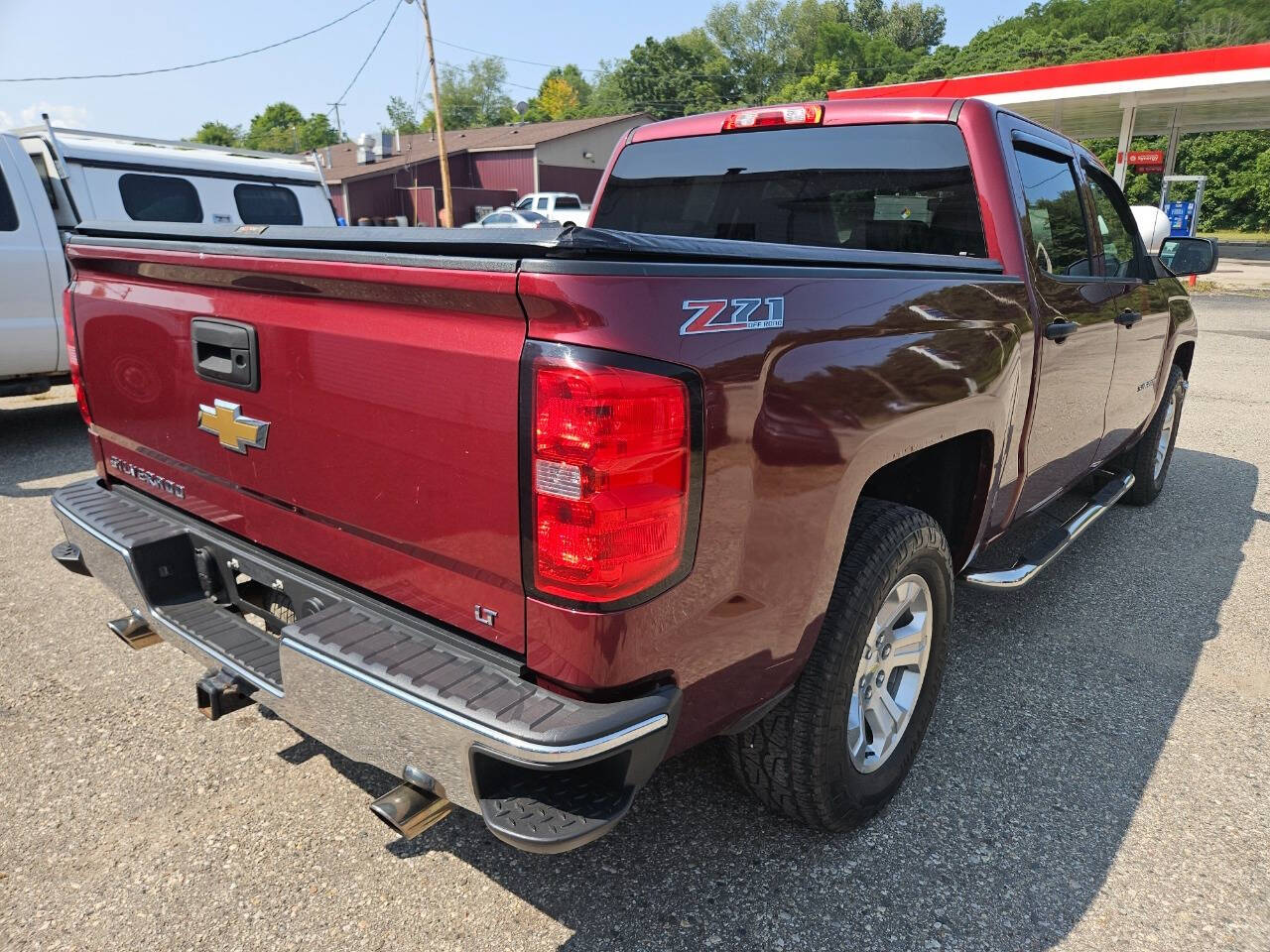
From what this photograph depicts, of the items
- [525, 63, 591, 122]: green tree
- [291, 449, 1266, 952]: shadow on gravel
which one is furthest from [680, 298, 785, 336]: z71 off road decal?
[525, 63, 591, 122]: green tree

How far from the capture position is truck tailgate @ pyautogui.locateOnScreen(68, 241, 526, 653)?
5.71 feet

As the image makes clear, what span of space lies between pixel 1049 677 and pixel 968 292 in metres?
1.72

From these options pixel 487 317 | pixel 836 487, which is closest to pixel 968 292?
pixel 836 487

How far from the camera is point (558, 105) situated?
312 ft

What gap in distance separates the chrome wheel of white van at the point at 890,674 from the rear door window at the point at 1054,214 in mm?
1373

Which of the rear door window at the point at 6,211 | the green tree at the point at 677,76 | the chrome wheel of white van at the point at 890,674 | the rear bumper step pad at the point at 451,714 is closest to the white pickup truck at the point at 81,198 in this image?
the rear door window at the point at 6,211

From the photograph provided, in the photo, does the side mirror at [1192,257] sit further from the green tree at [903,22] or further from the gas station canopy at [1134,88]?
the green tree at [903,22]

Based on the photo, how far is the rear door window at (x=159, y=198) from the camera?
26.3ft

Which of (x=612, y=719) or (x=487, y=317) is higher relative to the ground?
(x=487, y=317)

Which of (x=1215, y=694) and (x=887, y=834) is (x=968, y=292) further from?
(x=1215, y=694)

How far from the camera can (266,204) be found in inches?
367

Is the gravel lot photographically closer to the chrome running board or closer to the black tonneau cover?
the chrome running board

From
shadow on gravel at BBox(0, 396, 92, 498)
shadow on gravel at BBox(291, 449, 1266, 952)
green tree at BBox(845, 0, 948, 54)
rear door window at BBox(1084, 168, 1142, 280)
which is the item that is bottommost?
shadow on gravel at BBox(0, 396, 92, 498)

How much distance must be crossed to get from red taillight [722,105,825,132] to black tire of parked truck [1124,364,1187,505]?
3.19 meters
